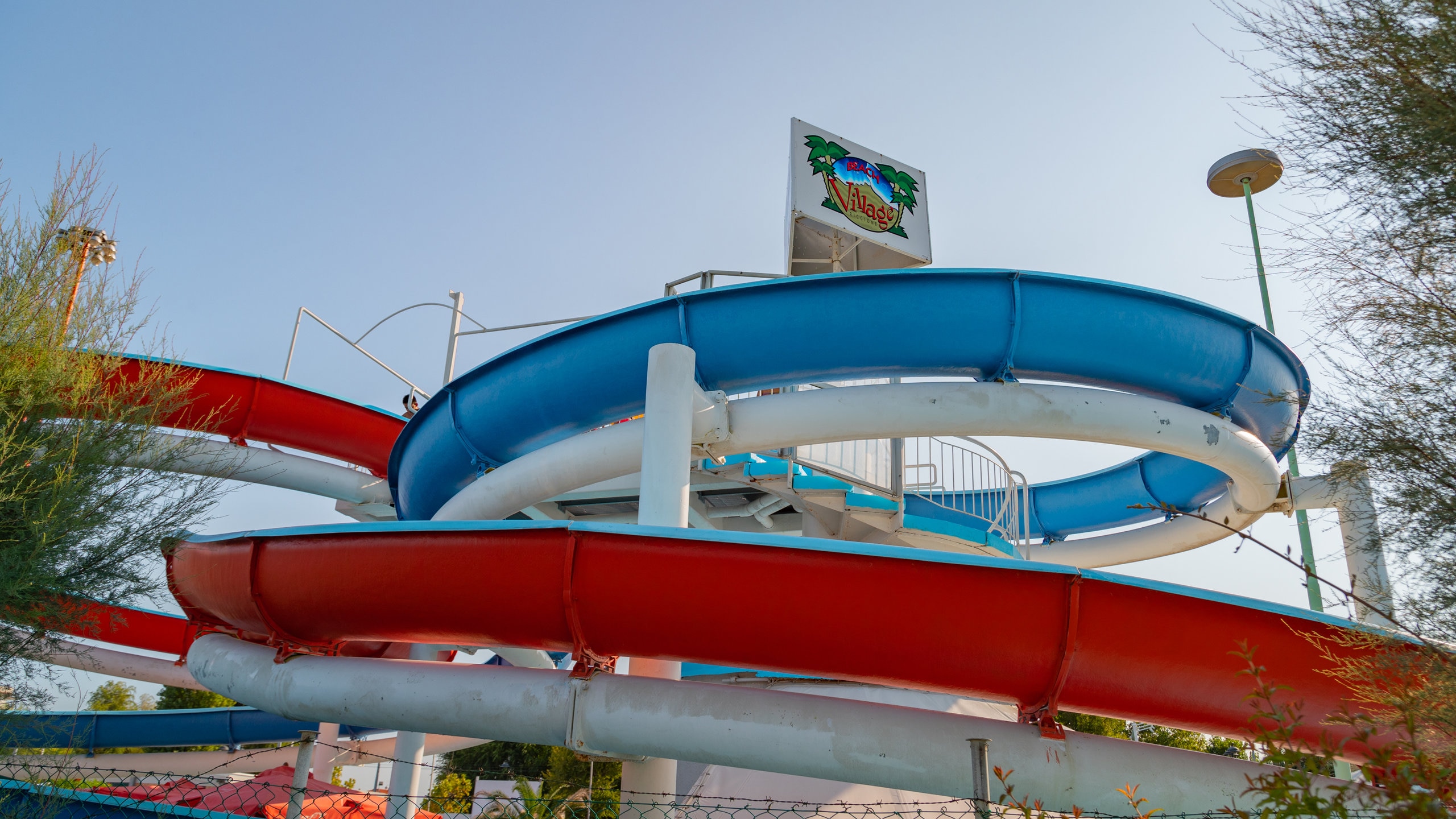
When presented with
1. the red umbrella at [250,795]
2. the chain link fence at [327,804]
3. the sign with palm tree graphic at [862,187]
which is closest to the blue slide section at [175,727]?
the chain link fence at [327,804]

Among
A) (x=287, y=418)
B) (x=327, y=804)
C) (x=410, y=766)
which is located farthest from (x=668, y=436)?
(x=287, y=418)

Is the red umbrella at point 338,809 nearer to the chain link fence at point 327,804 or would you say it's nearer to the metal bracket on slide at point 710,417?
the chain link fence at point 327,804

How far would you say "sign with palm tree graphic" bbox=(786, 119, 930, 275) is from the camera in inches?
378

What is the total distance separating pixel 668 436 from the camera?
21.7 ft

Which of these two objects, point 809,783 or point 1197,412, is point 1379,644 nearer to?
point 1197,412

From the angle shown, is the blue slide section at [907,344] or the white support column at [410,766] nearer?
the blue slide section at [907,344]

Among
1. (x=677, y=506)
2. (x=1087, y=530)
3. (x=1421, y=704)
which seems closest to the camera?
(x=1421, y=704)

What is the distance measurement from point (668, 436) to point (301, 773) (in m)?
2.95

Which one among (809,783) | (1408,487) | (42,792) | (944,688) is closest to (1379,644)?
(1408,487)

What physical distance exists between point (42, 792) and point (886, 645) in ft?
15.4

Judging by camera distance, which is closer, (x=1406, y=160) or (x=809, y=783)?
(x=1406, y=160)

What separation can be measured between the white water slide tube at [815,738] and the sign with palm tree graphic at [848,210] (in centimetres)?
546

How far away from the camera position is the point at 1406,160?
4027 millimetres

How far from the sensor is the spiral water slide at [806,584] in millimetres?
4914
